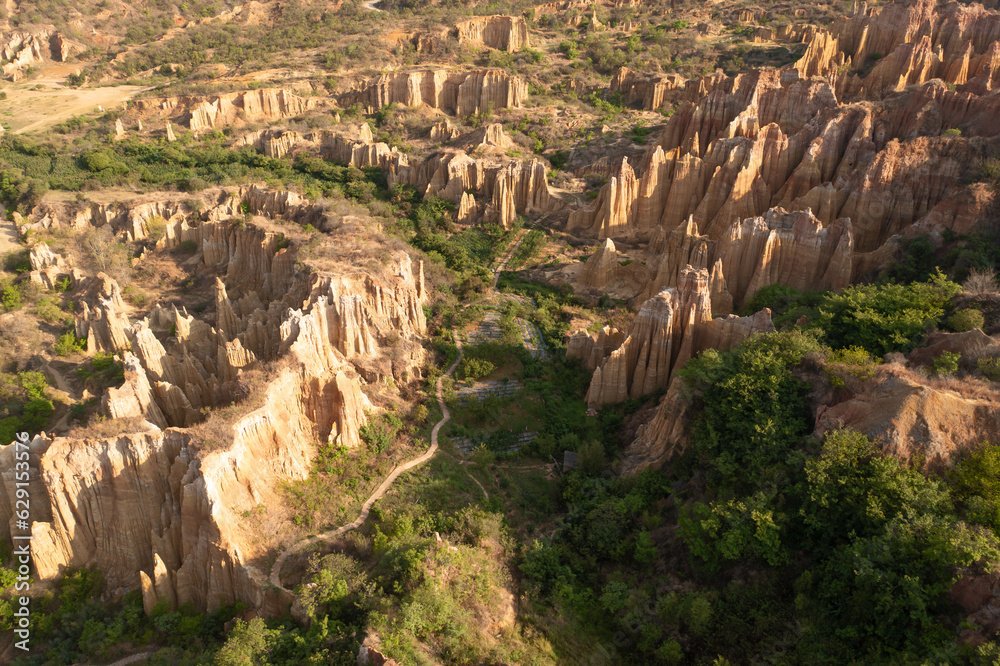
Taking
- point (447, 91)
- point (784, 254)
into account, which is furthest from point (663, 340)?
point (447, 91)

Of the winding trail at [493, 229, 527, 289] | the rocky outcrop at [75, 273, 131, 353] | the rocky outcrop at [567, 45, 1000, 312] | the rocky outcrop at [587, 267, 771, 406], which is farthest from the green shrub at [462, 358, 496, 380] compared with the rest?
the rocky outcrop at [75, 273, 131, 353]

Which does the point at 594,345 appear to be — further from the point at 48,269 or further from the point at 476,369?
the point at 48,269

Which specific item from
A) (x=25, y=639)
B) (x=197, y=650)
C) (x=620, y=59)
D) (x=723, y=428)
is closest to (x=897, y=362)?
(x=723, y=428)

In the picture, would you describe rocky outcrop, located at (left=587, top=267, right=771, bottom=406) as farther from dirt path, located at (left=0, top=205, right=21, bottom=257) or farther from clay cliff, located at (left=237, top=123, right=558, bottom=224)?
dirt path, located at (left=0, top=205, right=21, bottom=257)

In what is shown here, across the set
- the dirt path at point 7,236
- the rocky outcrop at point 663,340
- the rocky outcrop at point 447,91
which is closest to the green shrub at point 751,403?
the rocky outcrop at point 663,340

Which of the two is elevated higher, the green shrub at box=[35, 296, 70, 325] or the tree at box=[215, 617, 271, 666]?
the green shrub at box=[35, 296, 70, 325]

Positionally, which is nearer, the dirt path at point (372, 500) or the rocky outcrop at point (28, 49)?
the dirt path at point (372, 500)

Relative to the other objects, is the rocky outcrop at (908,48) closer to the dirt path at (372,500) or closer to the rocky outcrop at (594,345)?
the rocky outcrop at (594,345)
